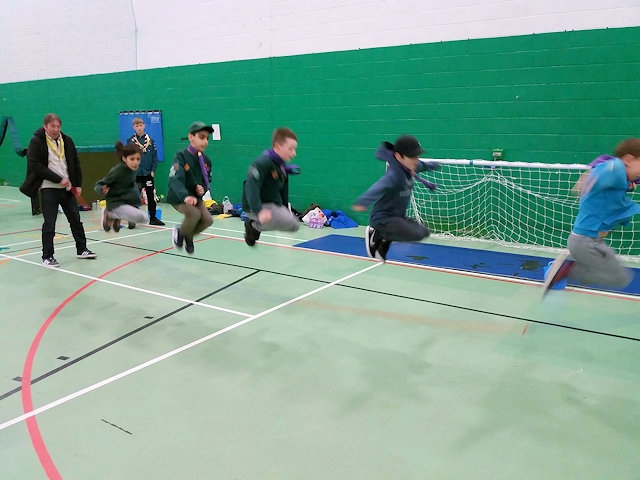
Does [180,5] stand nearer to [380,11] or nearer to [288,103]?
[288,103]

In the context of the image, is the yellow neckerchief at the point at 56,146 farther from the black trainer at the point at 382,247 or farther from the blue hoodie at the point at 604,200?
the blue hoodie at the point at 604,200

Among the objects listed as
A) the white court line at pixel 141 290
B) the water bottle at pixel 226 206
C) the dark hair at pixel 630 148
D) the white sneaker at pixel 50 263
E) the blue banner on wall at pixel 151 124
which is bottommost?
the white court line at pixel 141 290

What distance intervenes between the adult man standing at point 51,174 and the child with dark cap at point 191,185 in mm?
1855

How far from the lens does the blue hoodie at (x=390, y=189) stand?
384 centimetres

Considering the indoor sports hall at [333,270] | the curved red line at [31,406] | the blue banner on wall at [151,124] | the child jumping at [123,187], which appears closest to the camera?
the curved red line at [31,406]

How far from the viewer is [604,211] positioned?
10.8 ft

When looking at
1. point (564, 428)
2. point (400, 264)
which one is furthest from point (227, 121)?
point (564, 428)

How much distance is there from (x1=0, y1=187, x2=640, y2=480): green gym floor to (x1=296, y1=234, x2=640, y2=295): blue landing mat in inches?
12.9

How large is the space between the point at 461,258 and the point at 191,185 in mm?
3384

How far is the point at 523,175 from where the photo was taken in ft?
23.4

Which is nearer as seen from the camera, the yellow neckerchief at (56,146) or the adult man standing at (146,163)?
the yellow neckerchief at (56,146)

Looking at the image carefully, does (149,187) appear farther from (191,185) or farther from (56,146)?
(191,185)

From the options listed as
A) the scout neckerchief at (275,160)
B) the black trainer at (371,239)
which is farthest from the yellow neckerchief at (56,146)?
the black trainer at (371,239)

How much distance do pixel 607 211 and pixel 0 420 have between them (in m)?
3.81
